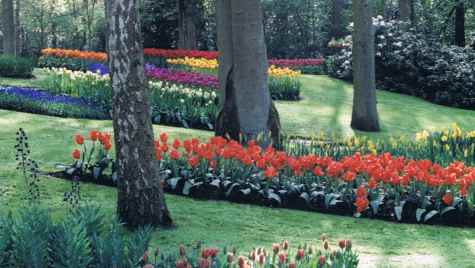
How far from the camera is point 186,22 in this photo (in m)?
27.2

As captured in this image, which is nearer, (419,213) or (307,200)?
(419,213)

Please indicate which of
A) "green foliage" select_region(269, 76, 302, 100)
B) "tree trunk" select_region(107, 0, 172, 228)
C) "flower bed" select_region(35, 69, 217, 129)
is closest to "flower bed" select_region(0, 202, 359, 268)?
"tree trunk" select_region(107, 0, 172, 228)

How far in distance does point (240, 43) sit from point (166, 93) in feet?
14.8

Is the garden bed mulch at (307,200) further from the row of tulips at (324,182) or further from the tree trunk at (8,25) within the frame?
the tree trunk at (8,25)

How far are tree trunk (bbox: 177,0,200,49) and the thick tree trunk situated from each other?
16.2m

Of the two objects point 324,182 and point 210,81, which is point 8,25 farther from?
point 324,182

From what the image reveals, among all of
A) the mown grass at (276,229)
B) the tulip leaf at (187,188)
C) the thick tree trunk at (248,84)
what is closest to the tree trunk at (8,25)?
the thick tree trunk at (248,84)

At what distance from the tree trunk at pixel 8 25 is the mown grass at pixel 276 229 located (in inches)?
626

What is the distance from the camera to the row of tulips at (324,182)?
7.71 m

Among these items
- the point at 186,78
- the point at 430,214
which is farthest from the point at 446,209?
the point at 186,78

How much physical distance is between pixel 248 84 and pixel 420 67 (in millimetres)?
13693

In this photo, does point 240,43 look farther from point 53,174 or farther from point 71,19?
point 71,19

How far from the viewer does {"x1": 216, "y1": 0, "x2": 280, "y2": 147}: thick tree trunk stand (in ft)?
34.9

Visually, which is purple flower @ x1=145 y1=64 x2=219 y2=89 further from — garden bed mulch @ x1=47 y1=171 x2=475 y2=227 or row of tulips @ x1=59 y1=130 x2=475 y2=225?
garden bed mulch @ x1=47 y1=171 x2=475 y2=227
